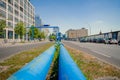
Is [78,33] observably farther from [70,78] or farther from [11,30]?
[70,78]

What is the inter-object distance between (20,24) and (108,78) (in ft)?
147

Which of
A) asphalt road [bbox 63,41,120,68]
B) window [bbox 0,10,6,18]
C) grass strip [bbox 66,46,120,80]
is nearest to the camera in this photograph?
grass strip [bbox 66,46,120,80]

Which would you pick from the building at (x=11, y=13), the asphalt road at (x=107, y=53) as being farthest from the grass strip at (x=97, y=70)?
the building at (x=11, y=13)

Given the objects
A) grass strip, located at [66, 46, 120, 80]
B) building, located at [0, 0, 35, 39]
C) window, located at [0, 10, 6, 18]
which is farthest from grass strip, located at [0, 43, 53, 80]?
window, located at [0, 10, 6, 18]

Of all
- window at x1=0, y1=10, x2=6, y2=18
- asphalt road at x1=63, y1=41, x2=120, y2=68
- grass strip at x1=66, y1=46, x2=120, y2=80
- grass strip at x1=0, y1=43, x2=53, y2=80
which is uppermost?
window at x1=0, y1=10, x2=6, y2=18

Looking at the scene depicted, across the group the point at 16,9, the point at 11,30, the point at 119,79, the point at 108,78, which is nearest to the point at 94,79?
the point at 108,78

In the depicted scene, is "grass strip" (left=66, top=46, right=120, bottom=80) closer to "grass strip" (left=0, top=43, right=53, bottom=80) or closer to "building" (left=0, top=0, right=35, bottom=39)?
"grass strip" (left=0, top=43, right=53, bottom=80)

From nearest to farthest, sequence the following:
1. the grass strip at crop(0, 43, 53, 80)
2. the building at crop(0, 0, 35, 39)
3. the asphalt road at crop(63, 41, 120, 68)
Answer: the grass strip at crop(0, 43, 53, 80) < the asphalt road at crop(63, 41, 120, 68) < the building at crop(0, 0, 35, 39)

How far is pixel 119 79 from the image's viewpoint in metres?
4.66

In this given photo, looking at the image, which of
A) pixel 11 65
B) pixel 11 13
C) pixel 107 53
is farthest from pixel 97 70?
pixel 11 13

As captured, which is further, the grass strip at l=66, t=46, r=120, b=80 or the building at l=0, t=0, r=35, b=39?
the building at l=0, t=0, r=35, b=39

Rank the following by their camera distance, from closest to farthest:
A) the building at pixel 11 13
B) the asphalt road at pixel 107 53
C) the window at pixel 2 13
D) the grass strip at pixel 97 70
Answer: the grass strip at pixel 97 70 → the asphalt road at pixel 107 53 → the window at pixel 2 13 → the building at pixel 11 13

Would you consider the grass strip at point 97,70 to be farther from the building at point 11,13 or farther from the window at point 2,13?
the window at point 2,13

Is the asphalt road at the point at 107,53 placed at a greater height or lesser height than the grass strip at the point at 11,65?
lesser
